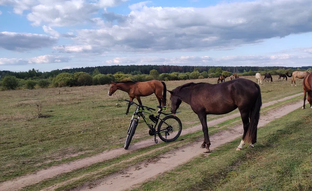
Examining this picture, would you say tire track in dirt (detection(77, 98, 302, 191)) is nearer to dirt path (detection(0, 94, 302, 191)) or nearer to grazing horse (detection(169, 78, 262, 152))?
dirt path (detection(0, 94, 302, 191))

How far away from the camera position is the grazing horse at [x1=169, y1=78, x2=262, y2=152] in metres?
5.79

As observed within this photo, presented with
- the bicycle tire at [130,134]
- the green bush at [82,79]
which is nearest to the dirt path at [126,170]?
the bicycle tire at [130,134]

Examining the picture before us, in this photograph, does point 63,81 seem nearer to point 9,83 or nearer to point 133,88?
point 9,83

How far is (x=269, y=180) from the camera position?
4035 mm

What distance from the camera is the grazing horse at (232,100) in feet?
19.0

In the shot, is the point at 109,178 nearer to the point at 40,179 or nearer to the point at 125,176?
the point at 125,176

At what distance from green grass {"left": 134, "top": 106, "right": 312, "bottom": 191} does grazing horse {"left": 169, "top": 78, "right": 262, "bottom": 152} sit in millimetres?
552

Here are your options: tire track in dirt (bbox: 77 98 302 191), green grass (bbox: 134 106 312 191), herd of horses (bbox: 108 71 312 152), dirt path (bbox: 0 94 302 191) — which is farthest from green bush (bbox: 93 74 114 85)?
green grass (bbox: 134 106 312 191)

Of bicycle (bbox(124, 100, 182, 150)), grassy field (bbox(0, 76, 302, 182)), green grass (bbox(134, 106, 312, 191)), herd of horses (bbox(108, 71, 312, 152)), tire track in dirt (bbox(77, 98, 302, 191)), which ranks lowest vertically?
grassy field (bbox(0, 76, 302, 182))

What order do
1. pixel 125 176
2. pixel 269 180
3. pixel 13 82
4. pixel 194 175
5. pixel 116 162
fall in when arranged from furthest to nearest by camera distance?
1. pixel 13 82
2. pixel 116 162
3. pixel 125 176
4. pixel 194 175
5. pixel 269 180

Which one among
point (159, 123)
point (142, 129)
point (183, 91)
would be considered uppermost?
point (183, 91)

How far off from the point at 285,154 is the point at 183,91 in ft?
9.91

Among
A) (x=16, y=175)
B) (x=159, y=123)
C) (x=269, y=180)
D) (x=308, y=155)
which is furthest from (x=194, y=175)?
(x=16, y=175)

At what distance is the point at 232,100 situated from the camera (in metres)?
6.01
